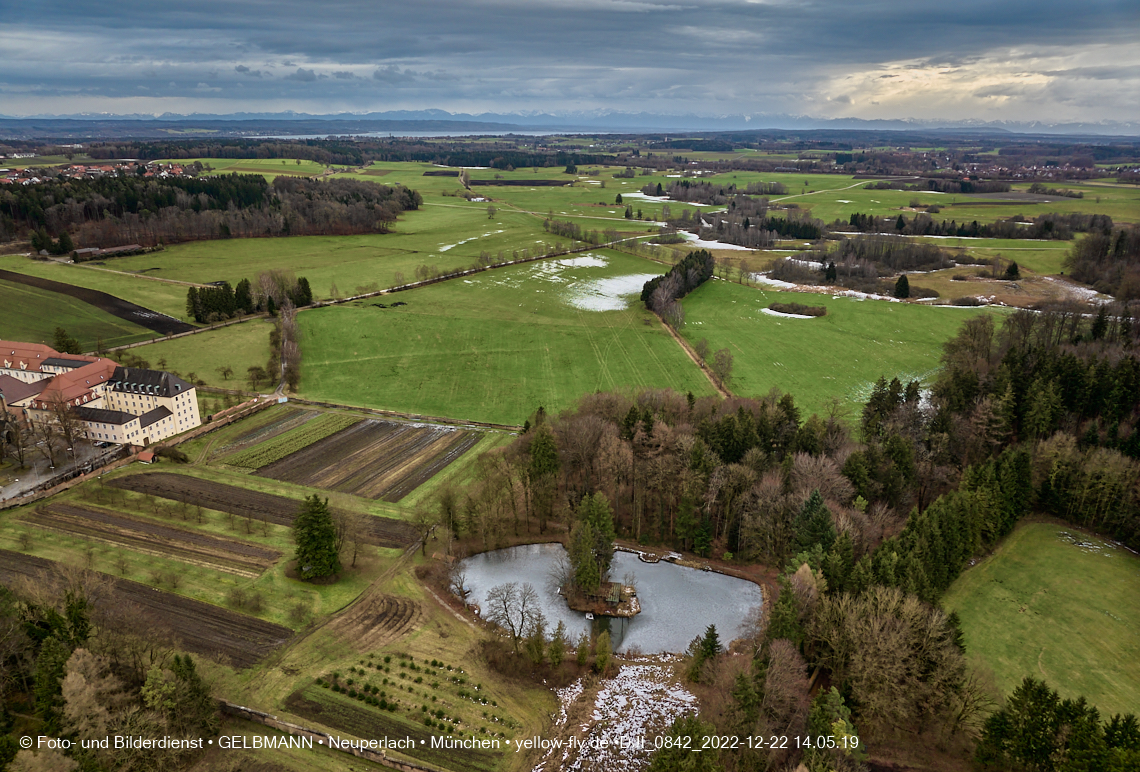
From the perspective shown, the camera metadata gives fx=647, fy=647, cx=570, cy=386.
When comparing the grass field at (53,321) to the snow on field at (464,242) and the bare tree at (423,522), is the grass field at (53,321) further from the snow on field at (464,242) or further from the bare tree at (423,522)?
the snow on field at (464,242)

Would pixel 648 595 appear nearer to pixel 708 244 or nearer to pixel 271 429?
pixel 271 429

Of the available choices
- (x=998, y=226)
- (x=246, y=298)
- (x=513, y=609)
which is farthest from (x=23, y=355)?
(x=998, y=226)

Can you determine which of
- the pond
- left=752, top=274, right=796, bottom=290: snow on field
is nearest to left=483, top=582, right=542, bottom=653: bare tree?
the pond

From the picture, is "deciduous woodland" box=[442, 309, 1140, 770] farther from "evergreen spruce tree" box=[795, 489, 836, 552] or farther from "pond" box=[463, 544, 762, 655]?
"pond" box=[463, 544, 762, 655]

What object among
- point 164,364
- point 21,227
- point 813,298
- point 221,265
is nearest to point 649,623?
point 164,364

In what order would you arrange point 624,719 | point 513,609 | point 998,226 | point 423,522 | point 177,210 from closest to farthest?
point 624,719 → point 513,609 → point 423,522 → point 177,210 → point 998,226

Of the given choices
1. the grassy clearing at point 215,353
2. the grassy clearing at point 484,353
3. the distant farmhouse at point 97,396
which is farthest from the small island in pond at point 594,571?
the grassy clearing at point 215,353
